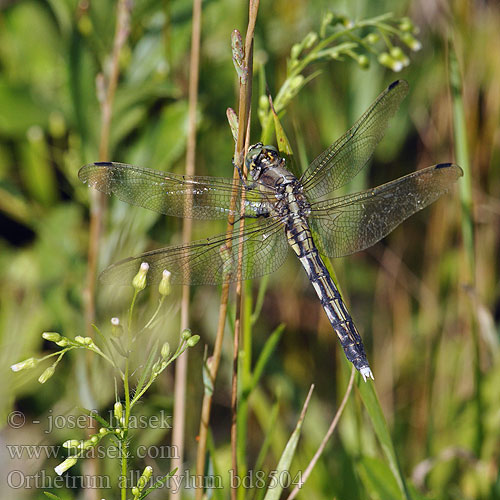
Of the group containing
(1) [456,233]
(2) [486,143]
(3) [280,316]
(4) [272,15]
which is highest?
(4) [272,15]

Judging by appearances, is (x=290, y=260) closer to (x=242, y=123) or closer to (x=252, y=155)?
(x=252, y=155)

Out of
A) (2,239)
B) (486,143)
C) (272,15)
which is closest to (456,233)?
(486,143)

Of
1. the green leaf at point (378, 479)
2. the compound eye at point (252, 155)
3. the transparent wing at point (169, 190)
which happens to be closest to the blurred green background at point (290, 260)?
the green leaf at point (378, 479)

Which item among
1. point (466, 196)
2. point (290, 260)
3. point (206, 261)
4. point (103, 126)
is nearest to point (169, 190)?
point (206, 261)

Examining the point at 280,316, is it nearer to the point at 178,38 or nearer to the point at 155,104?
the point at 155,104

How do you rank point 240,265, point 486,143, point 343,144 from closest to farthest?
point 240,265, point 343,144, point 486,143

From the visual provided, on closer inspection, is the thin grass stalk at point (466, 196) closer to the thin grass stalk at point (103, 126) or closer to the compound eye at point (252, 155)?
the compound eye at point (252, 155)

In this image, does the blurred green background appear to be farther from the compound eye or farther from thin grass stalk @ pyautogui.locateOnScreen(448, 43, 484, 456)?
the compound eye

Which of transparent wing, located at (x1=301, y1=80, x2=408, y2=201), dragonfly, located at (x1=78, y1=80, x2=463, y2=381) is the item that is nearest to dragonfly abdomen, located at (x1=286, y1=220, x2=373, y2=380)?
dragonfly, located at (x1=78, y1=80, x2=463, y2=381)
